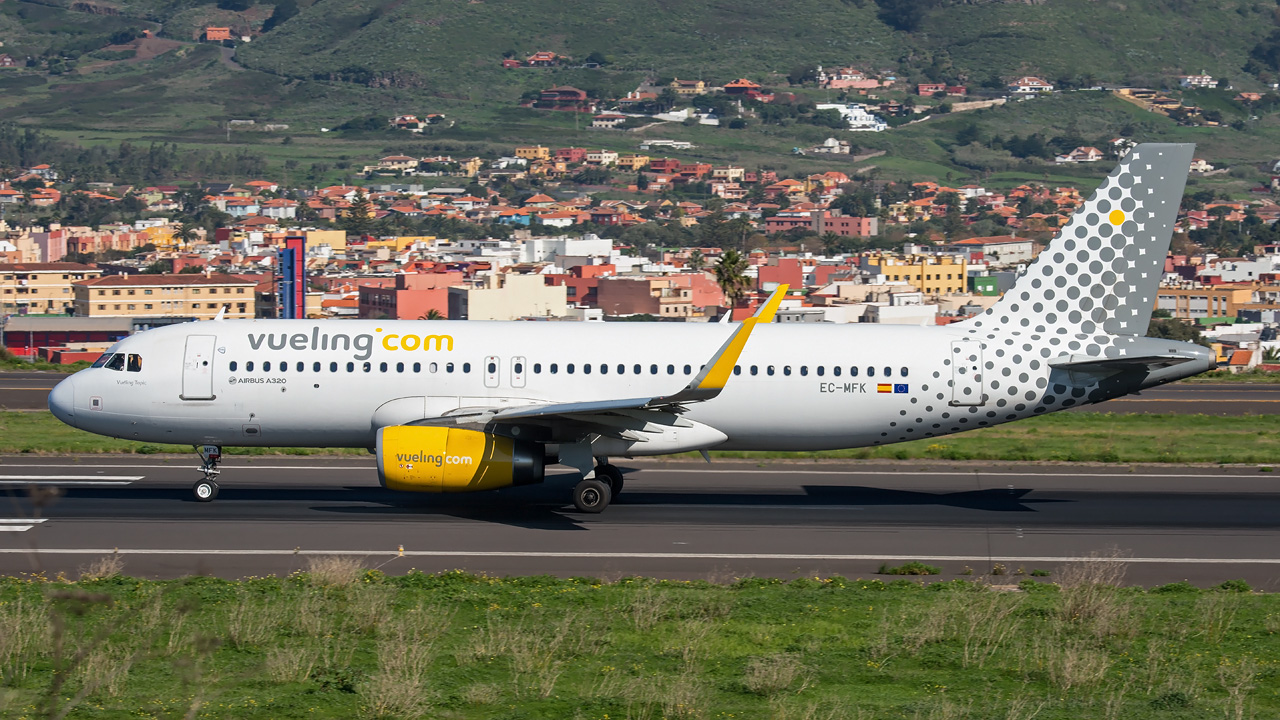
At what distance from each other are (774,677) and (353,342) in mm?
14494

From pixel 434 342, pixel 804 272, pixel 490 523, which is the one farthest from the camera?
pixel 804 272

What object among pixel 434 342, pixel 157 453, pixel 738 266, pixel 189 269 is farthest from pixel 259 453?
pixel 189 269

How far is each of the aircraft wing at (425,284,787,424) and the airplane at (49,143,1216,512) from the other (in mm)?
279

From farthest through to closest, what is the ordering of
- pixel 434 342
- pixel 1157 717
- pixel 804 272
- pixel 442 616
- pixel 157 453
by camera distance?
pixel 804 272 < pixel 157 453 < pixel 434 342 < pixel 442 616 < pixel 1157 717

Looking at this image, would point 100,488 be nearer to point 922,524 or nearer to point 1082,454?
point 922,524

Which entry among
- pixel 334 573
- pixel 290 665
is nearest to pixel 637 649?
pixel 290 665

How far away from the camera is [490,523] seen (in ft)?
84.2

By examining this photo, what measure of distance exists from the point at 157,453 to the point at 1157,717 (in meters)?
26.0

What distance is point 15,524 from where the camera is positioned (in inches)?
968

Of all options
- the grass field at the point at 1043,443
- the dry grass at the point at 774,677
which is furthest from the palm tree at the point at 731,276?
the dry grass at the point at 774,677

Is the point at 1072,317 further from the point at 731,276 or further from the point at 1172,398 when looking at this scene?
the point at 731,276

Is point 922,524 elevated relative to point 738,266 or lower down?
lower down

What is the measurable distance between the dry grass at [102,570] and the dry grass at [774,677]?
9.79 metres

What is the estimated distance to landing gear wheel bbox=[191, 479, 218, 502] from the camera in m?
27.2
